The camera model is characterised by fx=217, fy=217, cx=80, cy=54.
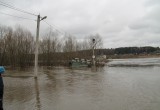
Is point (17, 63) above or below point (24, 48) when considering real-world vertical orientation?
below

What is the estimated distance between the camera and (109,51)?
157250mm

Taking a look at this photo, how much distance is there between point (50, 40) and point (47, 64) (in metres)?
6.53

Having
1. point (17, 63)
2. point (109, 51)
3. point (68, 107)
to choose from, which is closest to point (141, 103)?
point (68, 107)

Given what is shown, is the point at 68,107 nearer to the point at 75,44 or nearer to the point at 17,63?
the point at 17,63

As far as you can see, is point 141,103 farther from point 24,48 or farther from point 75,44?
point 75,44

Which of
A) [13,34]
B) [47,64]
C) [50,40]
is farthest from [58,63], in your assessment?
[13,34]

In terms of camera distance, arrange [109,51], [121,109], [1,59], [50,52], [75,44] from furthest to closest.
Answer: [109,51] → [75,44] → [50,52] → [1,59] → [121,109]

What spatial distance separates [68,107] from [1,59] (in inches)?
1459

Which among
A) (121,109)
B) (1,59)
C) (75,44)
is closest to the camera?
(121,109)

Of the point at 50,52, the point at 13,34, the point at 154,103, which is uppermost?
the point at 13,34

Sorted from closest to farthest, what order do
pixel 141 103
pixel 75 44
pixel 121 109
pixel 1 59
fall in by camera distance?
pixel 121 109 → pixel 141 103 → pixel 1 59 → pixel 75 44

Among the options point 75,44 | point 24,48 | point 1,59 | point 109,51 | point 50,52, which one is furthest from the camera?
point 109,51

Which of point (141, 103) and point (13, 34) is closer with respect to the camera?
point (141, 103)

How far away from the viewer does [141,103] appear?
912 cm
